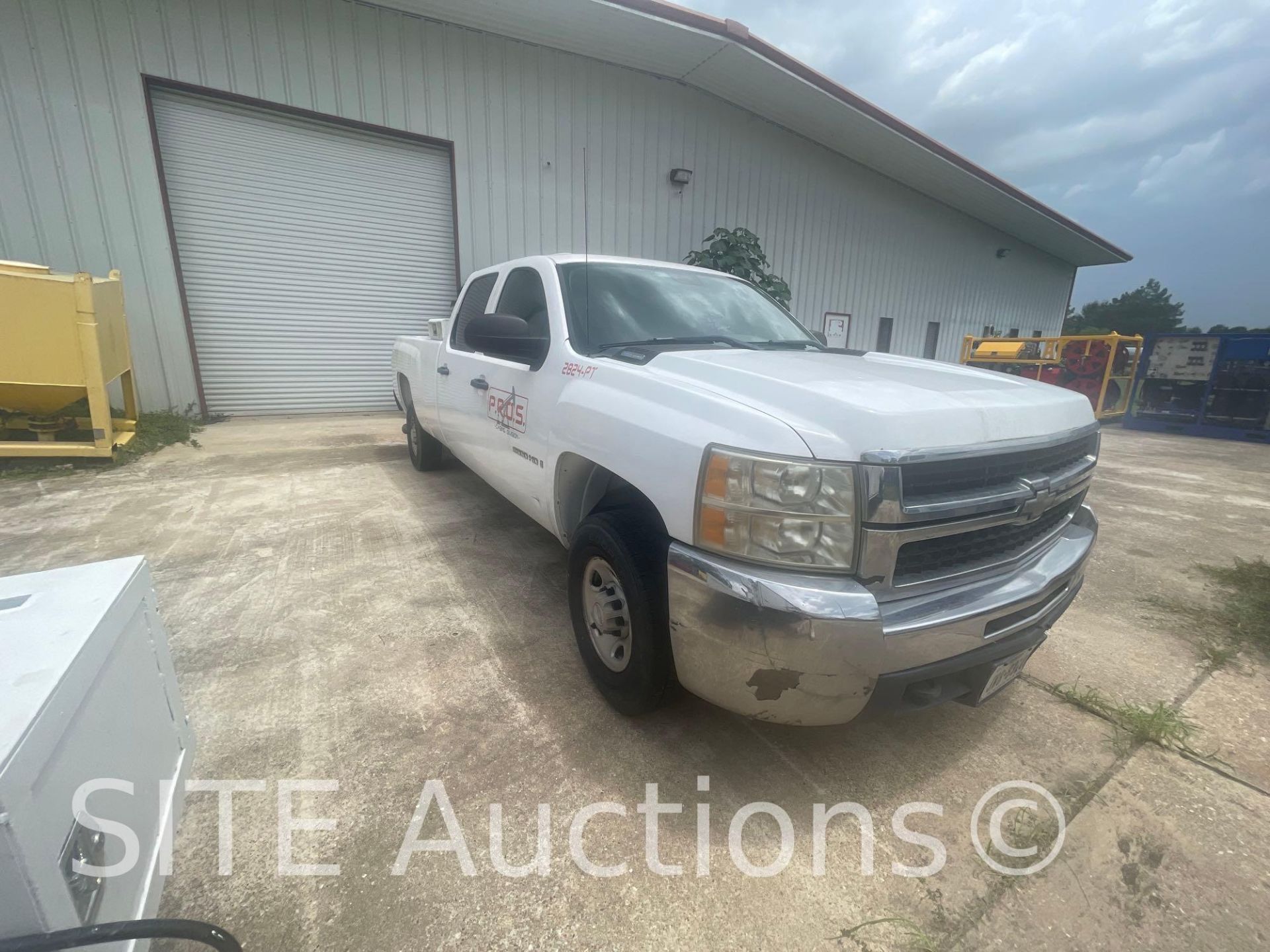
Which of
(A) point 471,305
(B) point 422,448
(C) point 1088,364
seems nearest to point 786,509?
(A) point 471,305

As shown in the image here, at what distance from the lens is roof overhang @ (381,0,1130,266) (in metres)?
7.88

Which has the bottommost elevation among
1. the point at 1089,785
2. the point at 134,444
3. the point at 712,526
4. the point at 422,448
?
the point at 1089,785

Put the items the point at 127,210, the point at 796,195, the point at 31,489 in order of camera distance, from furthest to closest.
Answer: the point at 796,195 < the point at 127,210 < the point at 31,489

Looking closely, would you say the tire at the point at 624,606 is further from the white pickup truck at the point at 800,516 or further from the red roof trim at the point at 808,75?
the red roof trim at the point at 808,75

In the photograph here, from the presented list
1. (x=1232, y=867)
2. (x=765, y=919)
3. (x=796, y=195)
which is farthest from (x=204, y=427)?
(x=796, y=195)

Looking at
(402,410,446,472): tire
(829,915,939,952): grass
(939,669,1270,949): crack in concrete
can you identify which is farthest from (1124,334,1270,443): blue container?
(402,410,446,472): tire

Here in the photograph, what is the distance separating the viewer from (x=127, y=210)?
7.09 metres

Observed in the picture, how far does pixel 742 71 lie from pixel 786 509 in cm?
1072

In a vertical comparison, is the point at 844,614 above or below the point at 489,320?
below

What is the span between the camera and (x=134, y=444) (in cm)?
597

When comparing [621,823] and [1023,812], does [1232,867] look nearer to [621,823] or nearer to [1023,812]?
[1023,812]

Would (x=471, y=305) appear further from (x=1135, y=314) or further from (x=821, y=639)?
(x=1135, y=314)

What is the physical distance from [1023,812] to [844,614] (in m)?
1.05

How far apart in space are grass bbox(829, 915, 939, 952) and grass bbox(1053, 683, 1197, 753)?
1302 mm
